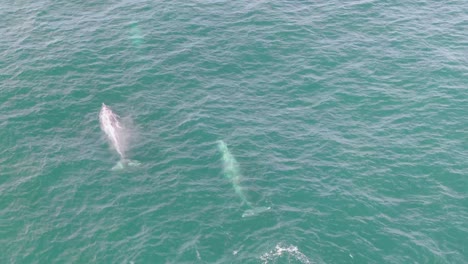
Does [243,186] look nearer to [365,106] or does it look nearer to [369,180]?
[369,180]

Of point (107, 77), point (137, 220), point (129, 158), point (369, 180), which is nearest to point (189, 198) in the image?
point (137, 220)

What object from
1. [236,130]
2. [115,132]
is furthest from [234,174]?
[115,132]

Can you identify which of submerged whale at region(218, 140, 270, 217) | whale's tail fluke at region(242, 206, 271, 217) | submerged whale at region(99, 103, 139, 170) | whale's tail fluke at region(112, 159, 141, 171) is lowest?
whale's tail fluke at region(242, 206, 271, 217)

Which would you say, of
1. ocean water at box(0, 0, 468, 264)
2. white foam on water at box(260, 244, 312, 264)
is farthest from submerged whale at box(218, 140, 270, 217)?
white foam on water at box(260, 244, 312, 264)

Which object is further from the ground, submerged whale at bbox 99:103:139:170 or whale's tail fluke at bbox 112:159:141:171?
submerged whale at bbox 99:103:139:170

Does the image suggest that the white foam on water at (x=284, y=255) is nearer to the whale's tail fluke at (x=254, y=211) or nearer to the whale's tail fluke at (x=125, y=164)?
the whale's tail fluke at (x=254, y=211)

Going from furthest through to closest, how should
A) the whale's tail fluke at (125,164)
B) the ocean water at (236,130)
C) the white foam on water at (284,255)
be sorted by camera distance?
1. the whale's tail fluke at (125,164)
2. the ocean water at (236,130)
3. the white foam on water at (284,255)

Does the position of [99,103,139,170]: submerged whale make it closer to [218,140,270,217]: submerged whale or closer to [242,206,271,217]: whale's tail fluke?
[218,140,270,217]: submerged whale

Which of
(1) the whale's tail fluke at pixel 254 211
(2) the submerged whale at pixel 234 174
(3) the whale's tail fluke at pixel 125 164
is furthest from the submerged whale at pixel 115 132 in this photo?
(1) the whale's tail fluke at pixel 254 211
